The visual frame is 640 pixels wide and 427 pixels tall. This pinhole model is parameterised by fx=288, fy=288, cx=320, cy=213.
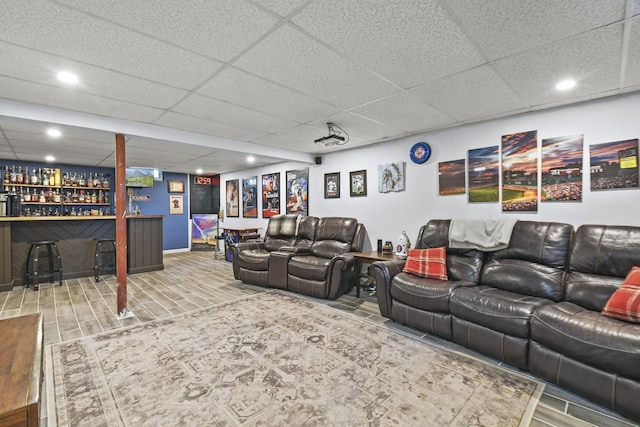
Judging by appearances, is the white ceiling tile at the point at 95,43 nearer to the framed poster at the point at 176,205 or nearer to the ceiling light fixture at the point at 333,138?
the ceiling light fixture at the point at 333,138

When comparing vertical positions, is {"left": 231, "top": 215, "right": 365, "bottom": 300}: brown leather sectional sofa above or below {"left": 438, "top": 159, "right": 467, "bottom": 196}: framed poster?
below

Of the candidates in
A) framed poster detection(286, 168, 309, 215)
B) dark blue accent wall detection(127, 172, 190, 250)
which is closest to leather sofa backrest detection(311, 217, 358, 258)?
framed poster detection(286, 168, 309, 215)

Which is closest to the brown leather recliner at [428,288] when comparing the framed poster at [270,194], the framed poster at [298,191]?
the framed poster at [298,191]

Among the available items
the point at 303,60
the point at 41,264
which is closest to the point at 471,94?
the point at 303,60

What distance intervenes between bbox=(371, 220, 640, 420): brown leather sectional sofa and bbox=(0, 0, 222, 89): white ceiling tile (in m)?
2.80

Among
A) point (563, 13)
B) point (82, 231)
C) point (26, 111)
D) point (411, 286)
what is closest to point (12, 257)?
point (82, 231)

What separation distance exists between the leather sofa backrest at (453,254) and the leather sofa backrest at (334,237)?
1.29m

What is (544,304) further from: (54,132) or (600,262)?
(54,132)

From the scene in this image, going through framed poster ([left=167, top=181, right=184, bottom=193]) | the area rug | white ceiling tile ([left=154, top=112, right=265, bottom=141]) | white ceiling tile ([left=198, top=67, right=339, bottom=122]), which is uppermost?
white ceiling tile ([left=154, top=112, right=265, bottom=141])

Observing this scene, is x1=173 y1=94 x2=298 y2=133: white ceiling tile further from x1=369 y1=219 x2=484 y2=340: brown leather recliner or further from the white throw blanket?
the white throw blanket

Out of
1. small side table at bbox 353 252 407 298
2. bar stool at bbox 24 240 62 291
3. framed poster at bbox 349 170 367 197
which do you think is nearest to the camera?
small side table at bbox 353 252 407 298

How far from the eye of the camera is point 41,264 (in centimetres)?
510

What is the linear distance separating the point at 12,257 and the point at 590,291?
7.80 meters

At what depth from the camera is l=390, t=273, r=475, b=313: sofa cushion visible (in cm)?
284
